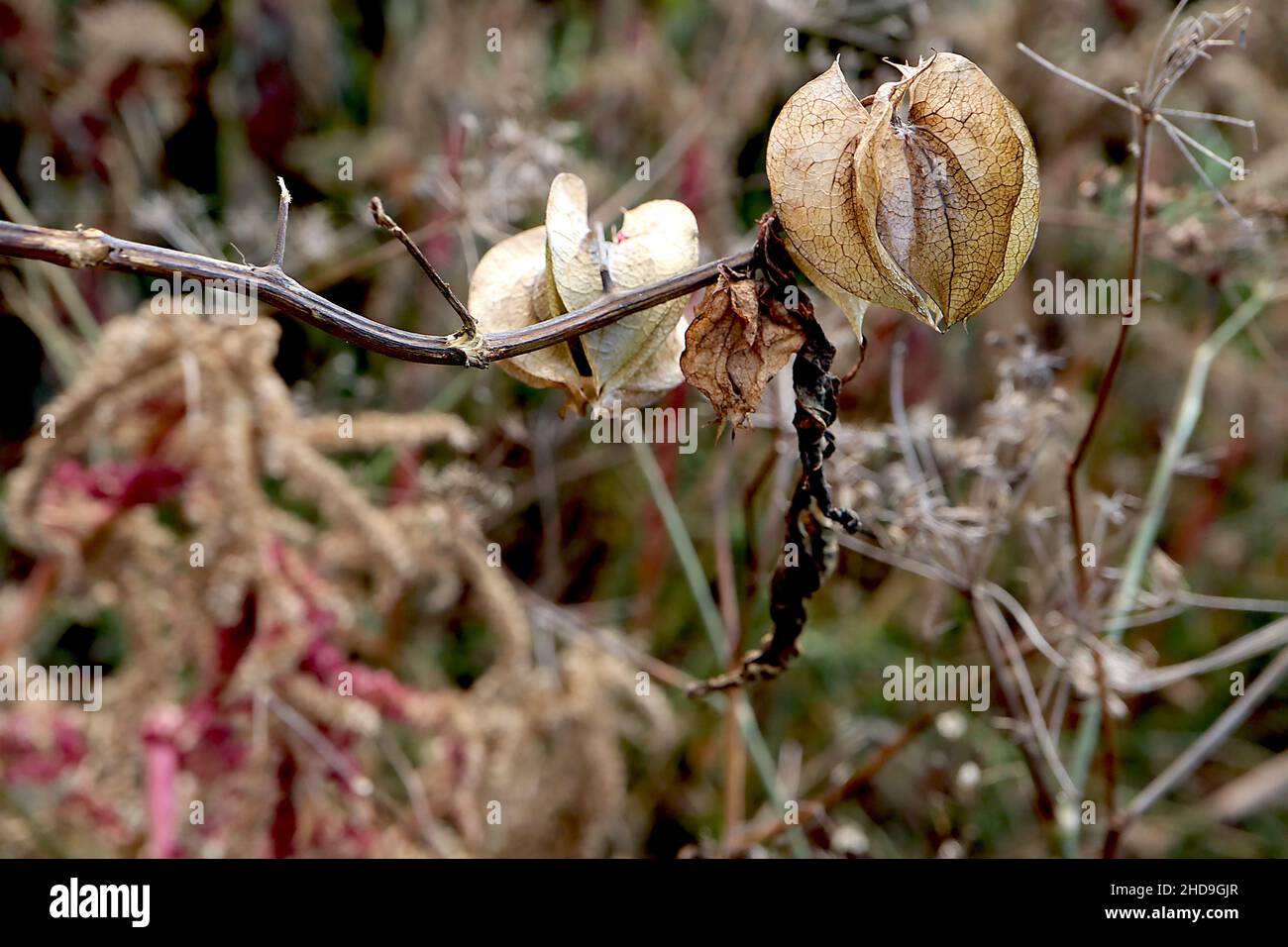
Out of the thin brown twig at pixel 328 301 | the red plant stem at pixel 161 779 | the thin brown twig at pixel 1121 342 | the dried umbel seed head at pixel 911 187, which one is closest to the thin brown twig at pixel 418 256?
the thin brown twig at pixel 328 301

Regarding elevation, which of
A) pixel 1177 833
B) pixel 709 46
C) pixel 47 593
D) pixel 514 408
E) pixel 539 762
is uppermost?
pixel 709 46

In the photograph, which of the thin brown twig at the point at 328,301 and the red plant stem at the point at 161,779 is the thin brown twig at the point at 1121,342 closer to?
the thin brown twig at the point at 328,301

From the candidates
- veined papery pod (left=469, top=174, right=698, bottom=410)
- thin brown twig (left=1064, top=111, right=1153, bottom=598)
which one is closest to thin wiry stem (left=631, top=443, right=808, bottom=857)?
thin brown twig (left=1064, top=111, right=1153, bottom=598)

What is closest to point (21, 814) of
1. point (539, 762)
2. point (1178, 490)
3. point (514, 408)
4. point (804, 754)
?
point (539, 762)

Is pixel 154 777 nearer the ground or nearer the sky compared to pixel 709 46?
nearer the ground

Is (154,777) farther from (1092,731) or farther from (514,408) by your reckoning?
(1092,731)

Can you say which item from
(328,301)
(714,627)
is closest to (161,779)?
(714,627)

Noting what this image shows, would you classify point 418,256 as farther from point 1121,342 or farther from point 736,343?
point 1121,342
